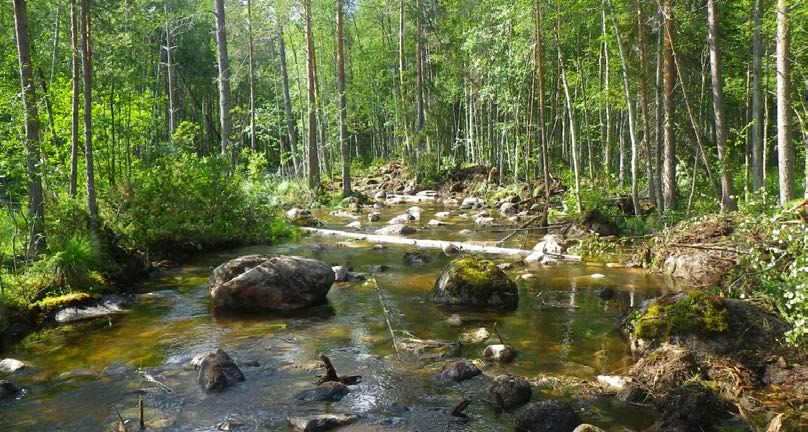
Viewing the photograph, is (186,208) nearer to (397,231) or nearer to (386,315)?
(397,231)

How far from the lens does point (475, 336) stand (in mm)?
8047

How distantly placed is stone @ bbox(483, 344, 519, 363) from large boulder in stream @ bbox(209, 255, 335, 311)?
3689 millimetres

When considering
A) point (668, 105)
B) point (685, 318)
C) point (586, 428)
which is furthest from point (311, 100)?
point (586, 428)

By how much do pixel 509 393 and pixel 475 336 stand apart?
6.98ft

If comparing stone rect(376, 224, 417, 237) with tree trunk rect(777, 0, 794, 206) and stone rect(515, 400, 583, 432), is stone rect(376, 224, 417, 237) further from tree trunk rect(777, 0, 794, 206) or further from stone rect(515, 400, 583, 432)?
stone rect(515, 400, 583, 432)

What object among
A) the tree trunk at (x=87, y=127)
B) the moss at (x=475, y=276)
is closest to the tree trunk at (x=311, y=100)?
the tree trunk at (x=87, y=127)

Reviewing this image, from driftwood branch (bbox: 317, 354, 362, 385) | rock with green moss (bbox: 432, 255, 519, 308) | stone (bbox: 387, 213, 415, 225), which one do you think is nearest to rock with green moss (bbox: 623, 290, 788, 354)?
rock with green moss (bbox: 432, 255, 519, 308)

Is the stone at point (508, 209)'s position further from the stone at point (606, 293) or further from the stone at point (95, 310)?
the stone at point (95, 310)

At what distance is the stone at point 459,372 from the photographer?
21.6 ft

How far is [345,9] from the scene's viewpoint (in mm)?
38469

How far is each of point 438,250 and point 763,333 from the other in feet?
28.2

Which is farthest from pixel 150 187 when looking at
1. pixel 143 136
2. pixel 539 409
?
pixel 539 409

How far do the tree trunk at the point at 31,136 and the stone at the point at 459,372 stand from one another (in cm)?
682

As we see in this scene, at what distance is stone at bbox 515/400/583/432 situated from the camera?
207 inches
